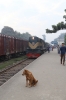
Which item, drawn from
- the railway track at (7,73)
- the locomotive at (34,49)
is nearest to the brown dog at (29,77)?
the railway track at (7,73)

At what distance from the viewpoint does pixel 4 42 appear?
2234 centimetres

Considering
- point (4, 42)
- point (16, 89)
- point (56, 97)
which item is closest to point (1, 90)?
point (16, 89)

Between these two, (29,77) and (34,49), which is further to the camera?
(34,49)

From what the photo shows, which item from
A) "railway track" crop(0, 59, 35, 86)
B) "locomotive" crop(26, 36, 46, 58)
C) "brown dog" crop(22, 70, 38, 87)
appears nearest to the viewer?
"brown dog" crop(22, 70, 38, 87)

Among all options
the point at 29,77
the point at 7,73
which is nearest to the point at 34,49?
the point at 7,73

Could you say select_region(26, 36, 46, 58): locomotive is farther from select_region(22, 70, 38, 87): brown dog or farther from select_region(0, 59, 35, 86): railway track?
select_region(22, 70, 38, 87): brown dog

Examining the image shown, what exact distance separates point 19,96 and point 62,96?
1.32 m

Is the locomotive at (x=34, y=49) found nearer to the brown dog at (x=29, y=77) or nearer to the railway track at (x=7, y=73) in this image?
the railway track at (x=7, y=73)

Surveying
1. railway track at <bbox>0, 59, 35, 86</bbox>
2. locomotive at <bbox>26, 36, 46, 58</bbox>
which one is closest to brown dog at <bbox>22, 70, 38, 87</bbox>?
railway track at <bbox>0, 59, 35, 86</bbox>

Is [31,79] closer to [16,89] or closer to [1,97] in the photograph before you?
[16,89]

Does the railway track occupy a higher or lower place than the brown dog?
lower

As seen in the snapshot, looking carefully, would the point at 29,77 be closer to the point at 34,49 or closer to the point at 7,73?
the point at 7,73

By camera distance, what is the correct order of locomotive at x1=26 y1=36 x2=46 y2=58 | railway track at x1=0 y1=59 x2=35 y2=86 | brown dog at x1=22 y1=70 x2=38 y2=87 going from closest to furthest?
brown dog at x1=22 y1=70 x2=38 y2=87 → railway track at x1=0 y1=59 x2=35 y2=86 → locomotive at x1=26 y1=36 x2=46 y2=58

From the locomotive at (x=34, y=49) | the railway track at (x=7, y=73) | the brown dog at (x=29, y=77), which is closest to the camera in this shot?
the brown dog at (x=29, y=77)
